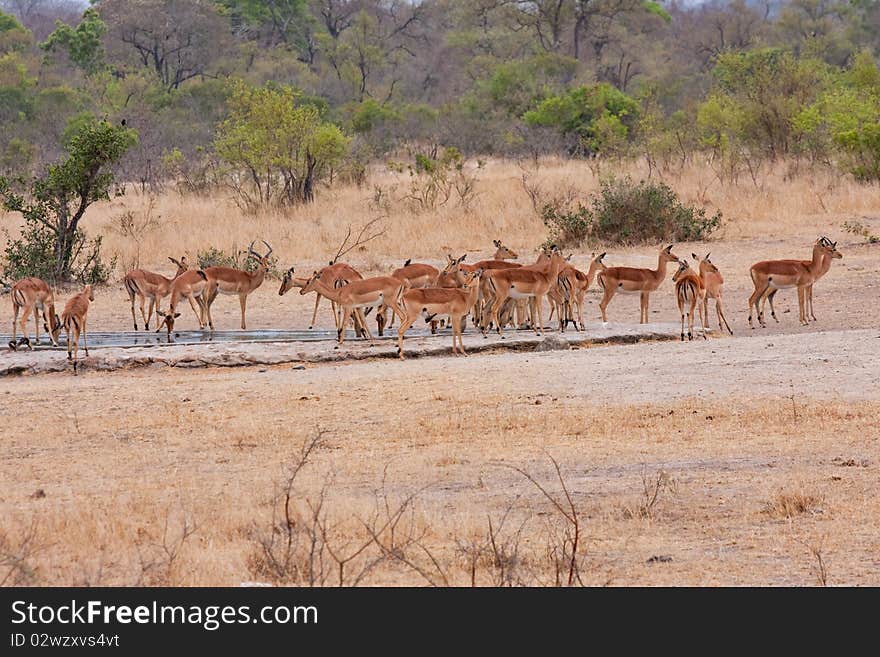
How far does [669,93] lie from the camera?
164ft

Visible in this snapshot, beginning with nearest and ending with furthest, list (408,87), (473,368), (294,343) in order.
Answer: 1. (473,368)
2. (294,343)
3. (408,87)

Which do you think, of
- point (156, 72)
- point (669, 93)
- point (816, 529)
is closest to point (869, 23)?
point (669, 93)

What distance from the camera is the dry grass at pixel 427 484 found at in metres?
6.64

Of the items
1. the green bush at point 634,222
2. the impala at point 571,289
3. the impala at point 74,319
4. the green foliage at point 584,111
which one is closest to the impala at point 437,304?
the impala at point 571,289

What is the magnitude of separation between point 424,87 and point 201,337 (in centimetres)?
4677

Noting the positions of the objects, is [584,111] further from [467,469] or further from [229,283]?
[467,469]

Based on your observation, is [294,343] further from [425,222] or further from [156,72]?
[156,72]

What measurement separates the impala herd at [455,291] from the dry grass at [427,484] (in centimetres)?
166

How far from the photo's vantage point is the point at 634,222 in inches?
891

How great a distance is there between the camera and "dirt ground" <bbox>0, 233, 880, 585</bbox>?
21.9ft

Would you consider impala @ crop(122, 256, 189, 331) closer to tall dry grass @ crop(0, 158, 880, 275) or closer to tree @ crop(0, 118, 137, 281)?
tree @ crop(0, 118, 137, 281)

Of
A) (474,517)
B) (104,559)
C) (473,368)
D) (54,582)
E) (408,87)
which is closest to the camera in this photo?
(54,582)

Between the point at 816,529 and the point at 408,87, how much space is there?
174 feet

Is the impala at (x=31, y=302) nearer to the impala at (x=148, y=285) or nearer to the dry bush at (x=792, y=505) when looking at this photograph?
the impala at (x=148, y=285)
